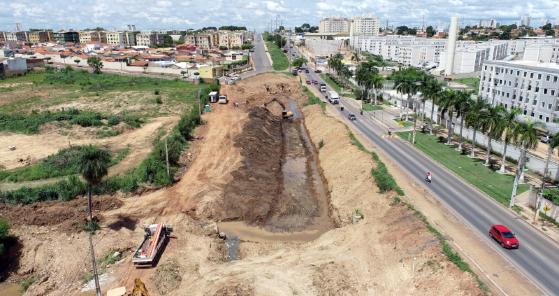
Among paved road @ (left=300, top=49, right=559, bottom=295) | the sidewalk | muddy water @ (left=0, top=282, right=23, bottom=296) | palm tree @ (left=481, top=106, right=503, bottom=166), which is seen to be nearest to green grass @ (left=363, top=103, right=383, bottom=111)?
paved road @ (left=300, top=49, right=559, bottom=295)

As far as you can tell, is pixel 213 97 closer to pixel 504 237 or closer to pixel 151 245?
pixel 151 245

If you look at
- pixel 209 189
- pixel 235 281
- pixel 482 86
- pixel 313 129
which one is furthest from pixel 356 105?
pixel 235 281

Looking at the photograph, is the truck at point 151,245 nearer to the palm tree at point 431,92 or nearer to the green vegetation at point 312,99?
the palm tree at point 431,92

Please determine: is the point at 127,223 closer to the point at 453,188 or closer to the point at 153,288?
the point at 153,288

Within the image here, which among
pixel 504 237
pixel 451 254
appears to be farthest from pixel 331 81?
pixel 451 254

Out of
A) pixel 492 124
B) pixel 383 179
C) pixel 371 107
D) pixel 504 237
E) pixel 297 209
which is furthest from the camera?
pixel 371 107

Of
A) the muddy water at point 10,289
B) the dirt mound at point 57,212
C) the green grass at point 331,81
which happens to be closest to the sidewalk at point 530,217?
the dirt mound at point 57,212
